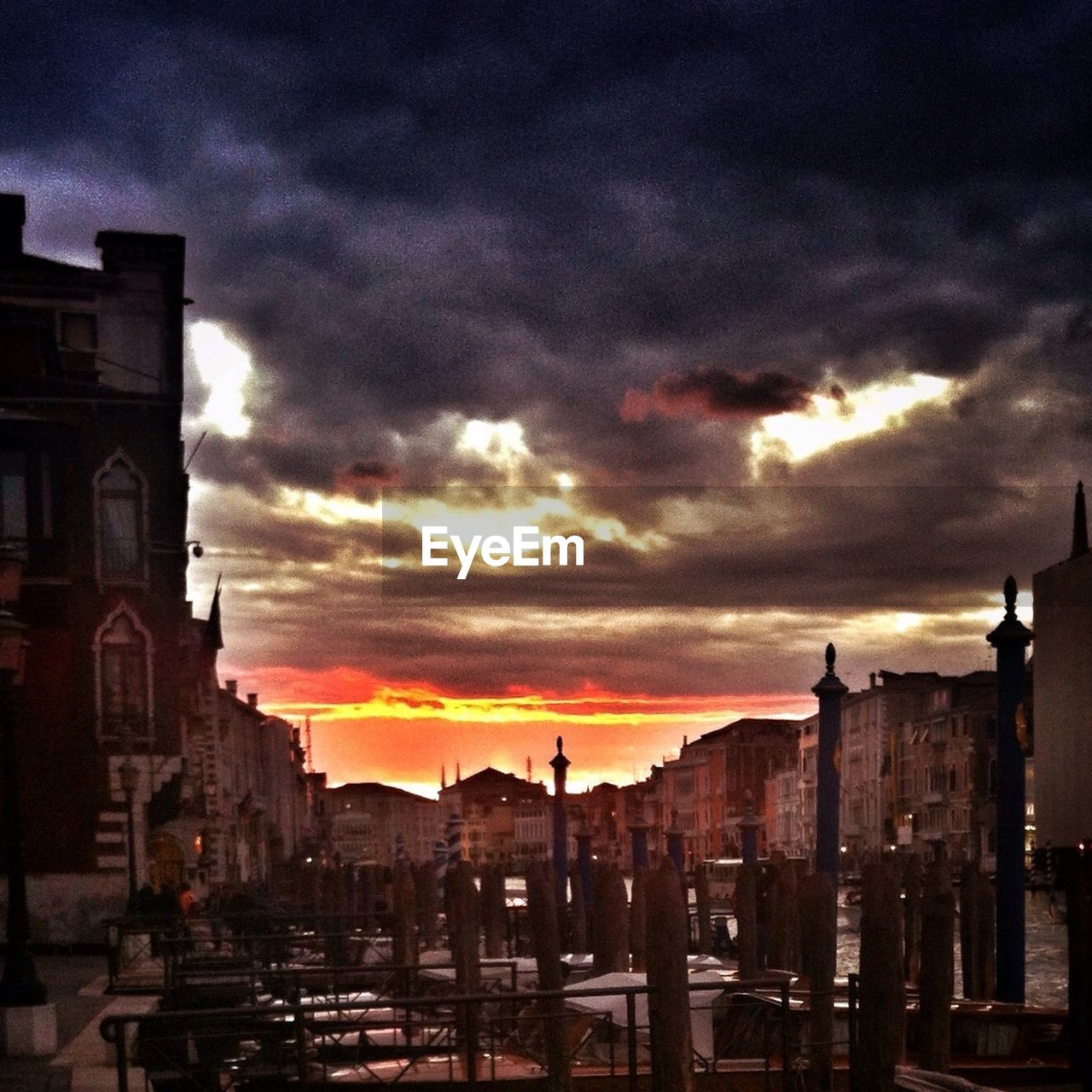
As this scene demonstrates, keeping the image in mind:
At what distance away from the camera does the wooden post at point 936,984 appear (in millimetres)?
14961

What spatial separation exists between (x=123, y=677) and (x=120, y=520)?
281cm

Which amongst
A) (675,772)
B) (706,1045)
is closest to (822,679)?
(706,1045)

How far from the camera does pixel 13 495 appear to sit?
30594 mm

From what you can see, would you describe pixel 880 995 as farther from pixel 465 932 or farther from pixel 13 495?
pixel 13 495

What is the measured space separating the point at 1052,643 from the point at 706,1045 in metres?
71.4

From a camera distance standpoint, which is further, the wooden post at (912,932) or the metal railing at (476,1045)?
the wooden post at (912,932)

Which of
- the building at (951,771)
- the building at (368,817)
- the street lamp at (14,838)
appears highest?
the street lamp at (14,838)

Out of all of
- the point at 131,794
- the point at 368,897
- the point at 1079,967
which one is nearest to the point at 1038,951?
the point at 368,897

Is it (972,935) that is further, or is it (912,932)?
(912,932)

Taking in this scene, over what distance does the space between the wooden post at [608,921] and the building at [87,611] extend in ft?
33.4

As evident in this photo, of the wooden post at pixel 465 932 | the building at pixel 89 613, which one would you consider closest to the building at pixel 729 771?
the building at pixel 89 613

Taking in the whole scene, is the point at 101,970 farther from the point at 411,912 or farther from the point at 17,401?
the point at 17,401

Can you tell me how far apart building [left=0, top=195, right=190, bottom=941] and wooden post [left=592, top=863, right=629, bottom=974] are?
33.4 feet

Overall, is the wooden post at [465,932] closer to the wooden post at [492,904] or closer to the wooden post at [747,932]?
the wooden post at [747,932]
